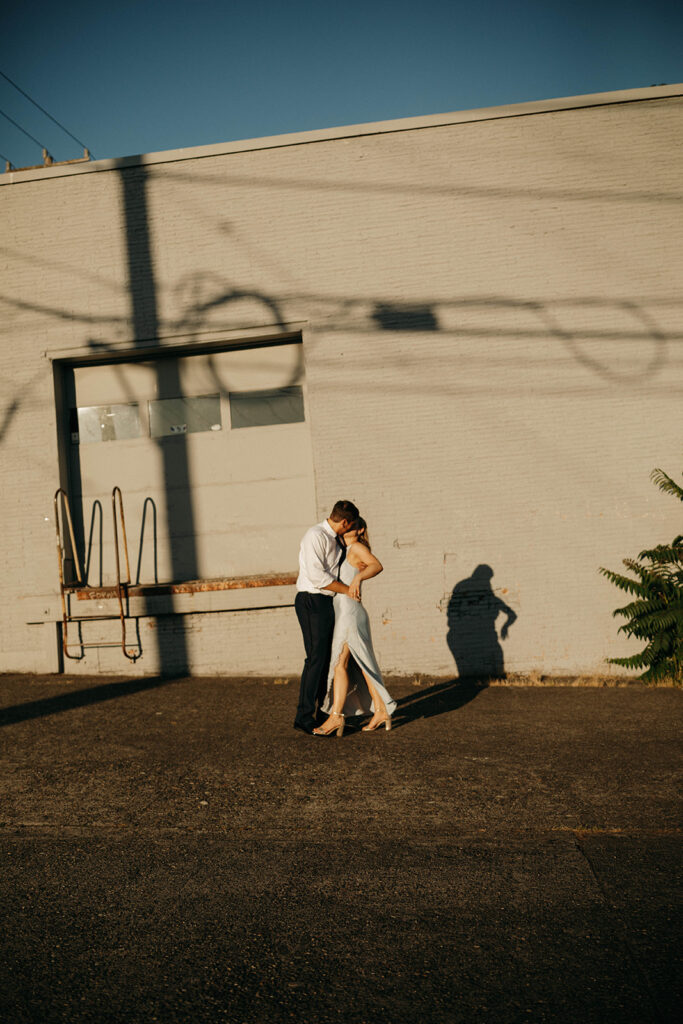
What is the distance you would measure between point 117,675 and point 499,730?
4469 millimetres

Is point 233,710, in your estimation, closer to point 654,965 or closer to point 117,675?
point 117,675

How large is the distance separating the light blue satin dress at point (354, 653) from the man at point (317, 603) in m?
0.06

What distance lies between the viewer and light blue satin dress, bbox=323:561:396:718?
21.1 ft

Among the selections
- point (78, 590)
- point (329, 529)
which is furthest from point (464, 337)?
point (78, 590)

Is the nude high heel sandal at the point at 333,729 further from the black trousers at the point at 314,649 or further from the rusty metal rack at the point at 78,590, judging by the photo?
the rusty metal rack at the point at 78,590

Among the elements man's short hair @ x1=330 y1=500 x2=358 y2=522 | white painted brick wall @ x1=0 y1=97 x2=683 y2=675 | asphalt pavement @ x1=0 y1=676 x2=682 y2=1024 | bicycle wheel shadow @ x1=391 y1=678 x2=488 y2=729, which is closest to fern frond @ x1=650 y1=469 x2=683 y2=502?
white painted brick wall @ x1=0 y1=97 x2=683 y2=675

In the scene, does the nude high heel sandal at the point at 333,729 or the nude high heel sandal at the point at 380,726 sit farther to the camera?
the nude high heel sandal at the point at 380,726

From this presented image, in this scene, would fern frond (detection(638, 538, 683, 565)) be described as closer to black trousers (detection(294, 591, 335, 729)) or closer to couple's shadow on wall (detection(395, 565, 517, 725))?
couple's shadow on wall (detection(395, 565, 517, 725))

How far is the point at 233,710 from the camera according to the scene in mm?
7477

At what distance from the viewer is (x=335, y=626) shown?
649 centimetres

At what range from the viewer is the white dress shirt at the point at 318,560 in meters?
6.39

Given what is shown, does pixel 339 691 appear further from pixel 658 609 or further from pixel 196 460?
pixel 196 460

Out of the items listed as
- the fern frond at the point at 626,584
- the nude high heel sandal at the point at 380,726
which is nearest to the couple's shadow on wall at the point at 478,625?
the fern frond at the point at 626,584

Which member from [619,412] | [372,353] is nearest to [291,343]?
[372,353]
